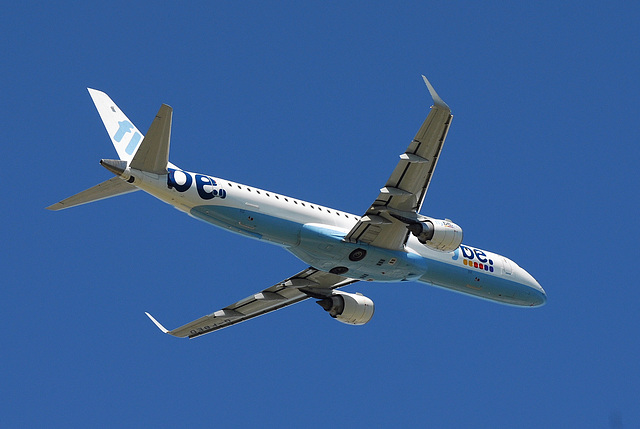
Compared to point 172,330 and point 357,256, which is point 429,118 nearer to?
point 357,256

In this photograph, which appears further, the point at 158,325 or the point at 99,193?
the point at 158,325

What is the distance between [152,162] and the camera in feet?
117

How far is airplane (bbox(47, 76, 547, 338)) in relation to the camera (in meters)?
35.8

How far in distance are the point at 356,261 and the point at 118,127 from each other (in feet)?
36.8

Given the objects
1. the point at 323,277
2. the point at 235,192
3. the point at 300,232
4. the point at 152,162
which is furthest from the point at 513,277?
the point at 152,162

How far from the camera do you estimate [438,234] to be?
38.4m

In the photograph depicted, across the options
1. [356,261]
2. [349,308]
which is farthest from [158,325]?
[356,261]

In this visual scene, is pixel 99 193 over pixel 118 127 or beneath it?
beneath

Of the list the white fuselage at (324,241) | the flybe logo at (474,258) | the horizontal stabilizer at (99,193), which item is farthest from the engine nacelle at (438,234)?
the horizontal stabilizer at (99,193)

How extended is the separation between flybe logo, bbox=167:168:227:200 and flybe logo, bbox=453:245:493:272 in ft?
39.2

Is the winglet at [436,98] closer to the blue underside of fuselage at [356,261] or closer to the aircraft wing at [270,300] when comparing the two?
the blue underside of fuselage at [356,261]

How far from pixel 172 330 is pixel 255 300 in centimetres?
457

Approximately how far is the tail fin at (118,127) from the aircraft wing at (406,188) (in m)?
9.45

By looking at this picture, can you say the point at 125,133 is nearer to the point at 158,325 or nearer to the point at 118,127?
the point at 118,127
